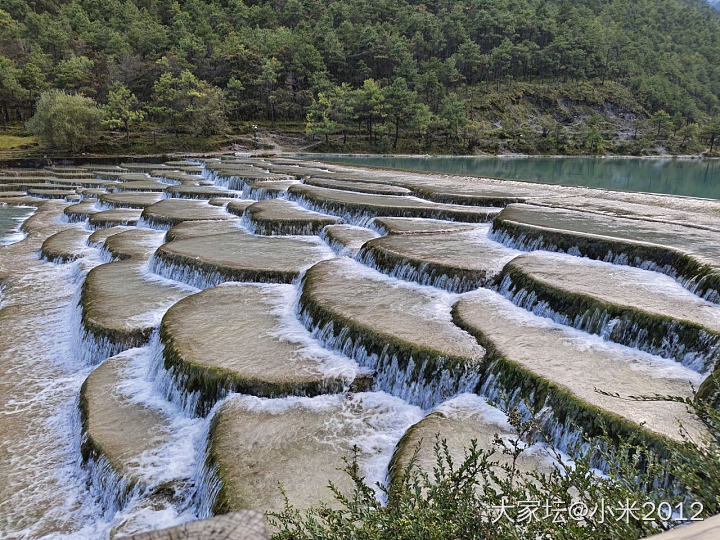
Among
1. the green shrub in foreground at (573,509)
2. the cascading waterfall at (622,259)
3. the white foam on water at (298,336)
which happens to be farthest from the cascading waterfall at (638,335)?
the green shrub in foreground at (573,509)

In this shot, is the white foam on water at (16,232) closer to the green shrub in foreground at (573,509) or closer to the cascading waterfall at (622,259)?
the cascading waterfall at (622,259)

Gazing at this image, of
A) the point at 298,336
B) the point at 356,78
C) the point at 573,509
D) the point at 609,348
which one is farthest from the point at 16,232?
the point at 356,78

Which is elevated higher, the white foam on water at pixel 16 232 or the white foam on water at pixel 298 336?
the white foam on water at pixel 298 336

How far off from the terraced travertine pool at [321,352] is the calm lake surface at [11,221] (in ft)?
19.8

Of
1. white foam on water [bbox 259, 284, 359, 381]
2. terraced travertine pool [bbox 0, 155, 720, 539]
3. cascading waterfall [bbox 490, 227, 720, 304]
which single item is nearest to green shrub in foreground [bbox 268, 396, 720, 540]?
terraced travertine pool [bbox 0, 155, 720, 539]

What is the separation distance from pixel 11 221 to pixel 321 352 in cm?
2516

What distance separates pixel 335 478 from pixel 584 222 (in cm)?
1273

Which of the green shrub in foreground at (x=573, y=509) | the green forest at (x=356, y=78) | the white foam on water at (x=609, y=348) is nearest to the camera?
the green shrub in foreground at (x=573, y=509)

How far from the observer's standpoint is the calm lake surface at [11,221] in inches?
912

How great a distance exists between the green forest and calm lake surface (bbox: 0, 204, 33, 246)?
2571cm

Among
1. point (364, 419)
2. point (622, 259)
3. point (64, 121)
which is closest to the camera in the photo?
point (364, 419)

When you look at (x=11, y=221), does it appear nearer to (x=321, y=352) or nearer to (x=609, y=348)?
(x=321, y=352)

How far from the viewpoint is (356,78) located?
96.4 m

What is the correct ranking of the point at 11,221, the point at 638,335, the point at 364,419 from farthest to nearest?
the point at 11,221 < the point at 638,335 < the point at 364,419
